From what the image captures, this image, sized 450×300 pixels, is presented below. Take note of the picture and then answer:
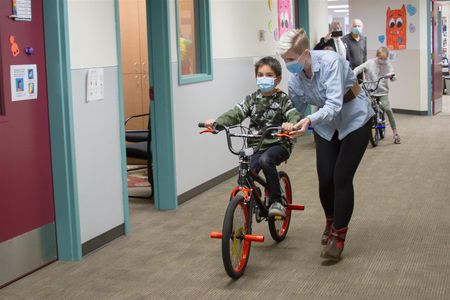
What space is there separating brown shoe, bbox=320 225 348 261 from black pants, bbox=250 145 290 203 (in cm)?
40

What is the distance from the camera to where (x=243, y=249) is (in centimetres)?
410

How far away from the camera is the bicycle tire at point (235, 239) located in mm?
3822

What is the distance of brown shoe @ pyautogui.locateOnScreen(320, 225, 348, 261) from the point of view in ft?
13.8

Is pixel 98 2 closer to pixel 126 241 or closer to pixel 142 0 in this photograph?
pixel 126 241

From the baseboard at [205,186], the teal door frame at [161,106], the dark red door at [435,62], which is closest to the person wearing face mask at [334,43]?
the baseboard at [205,186]

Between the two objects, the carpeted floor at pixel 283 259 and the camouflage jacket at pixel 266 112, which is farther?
the camouflage jacket at pixel 266 112

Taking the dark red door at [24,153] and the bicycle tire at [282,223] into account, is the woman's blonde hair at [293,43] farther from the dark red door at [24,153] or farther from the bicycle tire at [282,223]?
the dark red door at [24,153]

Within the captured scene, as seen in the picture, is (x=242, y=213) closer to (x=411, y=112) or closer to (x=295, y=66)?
(x=295, y=66)

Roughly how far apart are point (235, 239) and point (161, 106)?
2035mm

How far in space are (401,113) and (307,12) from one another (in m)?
3.63

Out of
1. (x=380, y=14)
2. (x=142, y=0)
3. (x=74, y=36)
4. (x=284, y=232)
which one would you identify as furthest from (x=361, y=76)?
(x=74, y=36)

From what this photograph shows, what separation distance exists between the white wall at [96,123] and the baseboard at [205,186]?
1161 mm

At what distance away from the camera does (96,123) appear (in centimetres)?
462

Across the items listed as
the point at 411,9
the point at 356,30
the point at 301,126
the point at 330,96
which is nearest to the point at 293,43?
the point at 330,96
